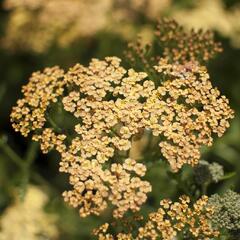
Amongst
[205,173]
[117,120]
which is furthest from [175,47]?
[117,120]

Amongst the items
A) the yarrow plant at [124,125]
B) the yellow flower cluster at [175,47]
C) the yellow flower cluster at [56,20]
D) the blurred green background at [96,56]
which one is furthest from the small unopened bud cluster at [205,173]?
the yellow flower cluster at [56,20]

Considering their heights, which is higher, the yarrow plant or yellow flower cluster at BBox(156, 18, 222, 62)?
yellow flower cluster at BBox(156, 18, 222, 62)

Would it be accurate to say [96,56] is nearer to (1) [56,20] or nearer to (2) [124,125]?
(1) [56,20]

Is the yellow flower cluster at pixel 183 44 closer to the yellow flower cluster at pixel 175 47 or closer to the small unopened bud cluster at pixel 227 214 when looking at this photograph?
the yellow flower cluster at pixel 175 47

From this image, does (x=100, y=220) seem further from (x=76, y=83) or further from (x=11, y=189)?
(x=76, y=83)

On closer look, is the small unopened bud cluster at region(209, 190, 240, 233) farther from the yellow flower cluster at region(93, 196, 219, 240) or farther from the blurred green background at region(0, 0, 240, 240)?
the blurred green background at region(0, 0, 240, 240)

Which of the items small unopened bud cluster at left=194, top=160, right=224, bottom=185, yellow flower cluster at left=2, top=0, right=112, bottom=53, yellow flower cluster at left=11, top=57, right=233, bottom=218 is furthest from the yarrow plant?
yellow flower cluster at left=2, top=0, right=112, bottom=53

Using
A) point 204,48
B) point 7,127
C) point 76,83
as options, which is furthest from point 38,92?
point 7,127
